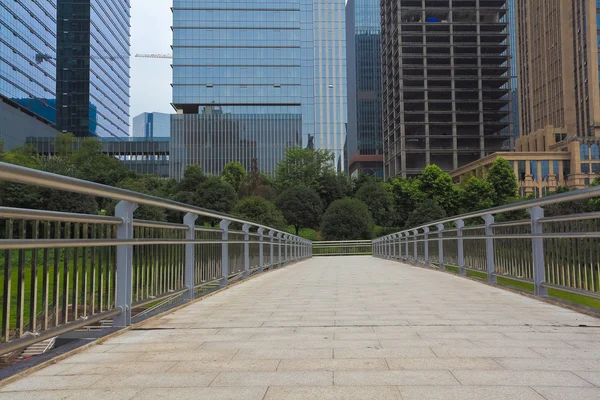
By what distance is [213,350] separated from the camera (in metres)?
3.50

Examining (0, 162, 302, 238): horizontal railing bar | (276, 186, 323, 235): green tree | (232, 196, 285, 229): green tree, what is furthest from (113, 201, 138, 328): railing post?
(276, 186, 323, 235): green tree

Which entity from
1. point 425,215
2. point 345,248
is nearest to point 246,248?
point 345,248

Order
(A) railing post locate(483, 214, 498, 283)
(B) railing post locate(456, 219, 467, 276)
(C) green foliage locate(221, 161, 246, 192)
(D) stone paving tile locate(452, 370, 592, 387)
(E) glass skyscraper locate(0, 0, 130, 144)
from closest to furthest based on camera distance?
(D) stone paving tile locate(452, 370, 592, 387) < (A) railing post locate(483, 214, 498, 283) < (B) railing post locate(456, 219, 467, 276) < (C) green foliage locate(221, 161, 246, 192) < (E) glass skyscraper locate(0, 0, 130, 144)

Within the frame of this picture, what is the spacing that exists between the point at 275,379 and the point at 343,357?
24.2 inches

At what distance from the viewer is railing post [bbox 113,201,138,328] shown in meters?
4.31

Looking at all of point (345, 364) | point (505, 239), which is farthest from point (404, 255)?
point (345, 364)

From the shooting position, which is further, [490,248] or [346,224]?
[346,224]

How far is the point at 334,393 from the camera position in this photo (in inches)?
→ 96.3

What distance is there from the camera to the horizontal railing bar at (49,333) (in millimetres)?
2801

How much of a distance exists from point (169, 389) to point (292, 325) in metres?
1.94

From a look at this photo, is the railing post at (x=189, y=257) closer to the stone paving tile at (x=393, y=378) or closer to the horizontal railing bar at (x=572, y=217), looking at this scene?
the stone paving tile at (x=393, y=378)

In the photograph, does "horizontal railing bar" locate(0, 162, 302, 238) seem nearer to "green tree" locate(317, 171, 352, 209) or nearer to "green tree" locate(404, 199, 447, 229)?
"green tree" locate(404, 199, 447, 229)

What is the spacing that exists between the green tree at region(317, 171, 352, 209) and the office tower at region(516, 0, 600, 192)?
2506 centimetres

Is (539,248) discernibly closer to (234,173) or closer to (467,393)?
(467,393)
